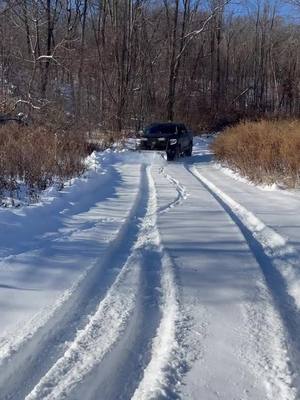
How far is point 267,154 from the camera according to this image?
14.6m

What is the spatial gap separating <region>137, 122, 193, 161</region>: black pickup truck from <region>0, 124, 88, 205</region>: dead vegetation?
7983mm

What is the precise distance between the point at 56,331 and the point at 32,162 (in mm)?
7781

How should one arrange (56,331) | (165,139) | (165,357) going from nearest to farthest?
(165,357), (56,331), (165,139)

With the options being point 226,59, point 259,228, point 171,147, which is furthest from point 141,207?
point 226,59

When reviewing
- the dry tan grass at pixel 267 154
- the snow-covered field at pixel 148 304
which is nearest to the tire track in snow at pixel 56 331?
the snow-covered field at pixel 148 304

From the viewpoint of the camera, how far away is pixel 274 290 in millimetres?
4711

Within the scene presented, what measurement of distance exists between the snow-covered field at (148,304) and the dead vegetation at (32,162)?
159 centimetres

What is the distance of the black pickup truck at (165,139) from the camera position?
75.0 ft

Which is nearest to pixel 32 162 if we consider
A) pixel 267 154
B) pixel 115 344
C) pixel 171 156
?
pixel 267 154

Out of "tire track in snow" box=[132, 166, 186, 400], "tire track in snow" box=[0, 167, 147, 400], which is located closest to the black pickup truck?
"tire track in snow" box=[0, 167, 147, 400]

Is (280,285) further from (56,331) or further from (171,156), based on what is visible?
(171,156)

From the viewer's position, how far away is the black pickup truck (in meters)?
22.9

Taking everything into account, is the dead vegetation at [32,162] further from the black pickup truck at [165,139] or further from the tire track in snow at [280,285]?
the black pickup truck at [165,139]

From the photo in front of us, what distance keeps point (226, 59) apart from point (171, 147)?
41299 mm
